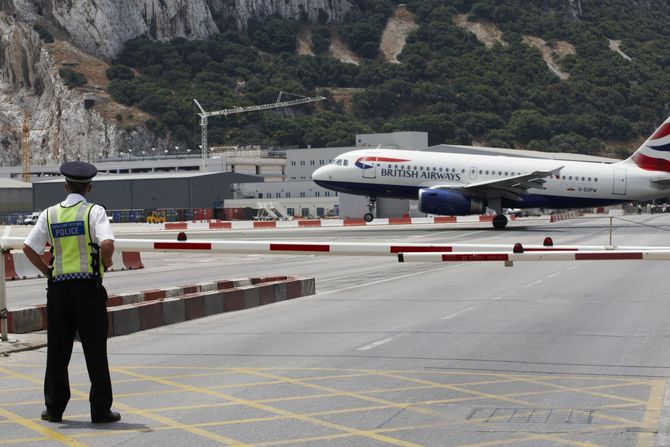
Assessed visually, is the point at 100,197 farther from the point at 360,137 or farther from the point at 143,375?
the point at 143,375

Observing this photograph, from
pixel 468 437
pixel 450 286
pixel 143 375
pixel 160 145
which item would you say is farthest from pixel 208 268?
pixel 160 145

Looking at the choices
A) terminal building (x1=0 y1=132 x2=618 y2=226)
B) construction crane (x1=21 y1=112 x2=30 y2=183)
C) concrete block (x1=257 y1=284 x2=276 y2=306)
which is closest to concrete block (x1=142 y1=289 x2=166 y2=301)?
concrete block (x1=257 y1=284 x2=276 y2=306)

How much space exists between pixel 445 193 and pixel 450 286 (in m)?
33.7

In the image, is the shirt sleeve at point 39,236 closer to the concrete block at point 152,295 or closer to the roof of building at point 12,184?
the concrete block at point 152,295

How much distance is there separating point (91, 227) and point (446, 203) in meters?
49.4

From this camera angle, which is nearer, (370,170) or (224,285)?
(224,285)

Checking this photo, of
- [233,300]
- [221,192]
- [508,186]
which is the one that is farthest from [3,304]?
[221,192]

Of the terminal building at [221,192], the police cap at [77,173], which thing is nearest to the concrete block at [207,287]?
the police cap at [77,173]

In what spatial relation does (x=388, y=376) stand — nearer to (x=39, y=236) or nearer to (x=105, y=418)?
(x=105, y=418)

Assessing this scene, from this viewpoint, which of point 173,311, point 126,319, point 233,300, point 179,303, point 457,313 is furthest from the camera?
point 233,300

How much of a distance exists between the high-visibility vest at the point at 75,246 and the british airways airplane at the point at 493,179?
161ft

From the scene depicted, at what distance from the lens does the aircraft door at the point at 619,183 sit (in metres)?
62.4

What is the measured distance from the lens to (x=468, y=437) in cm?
924

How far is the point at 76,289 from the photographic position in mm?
10117
